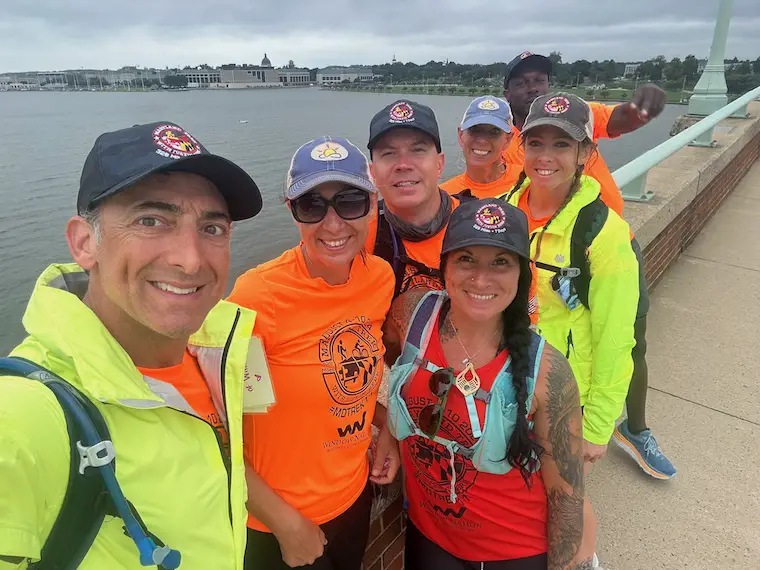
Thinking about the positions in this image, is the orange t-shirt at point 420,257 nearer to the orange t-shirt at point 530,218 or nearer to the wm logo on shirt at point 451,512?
the orange t-shirt at point 530,218

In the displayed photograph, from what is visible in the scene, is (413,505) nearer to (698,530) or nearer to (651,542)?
(651,542)

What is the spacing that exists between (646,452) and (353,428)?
2.01 metres

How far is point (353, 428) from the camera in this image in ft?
5.61

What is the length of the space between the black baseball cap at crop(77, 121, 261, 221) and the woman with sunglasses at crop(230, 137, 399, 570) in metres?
0.52

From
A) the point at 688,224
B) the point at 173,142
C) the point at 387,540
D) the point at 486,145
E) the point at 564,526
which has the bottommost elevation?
the point at 387,540

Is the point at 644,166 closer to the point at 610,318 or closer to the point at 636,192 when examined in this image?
the point at 636,192

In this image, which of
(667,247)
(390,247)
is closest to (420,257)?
(390,247)

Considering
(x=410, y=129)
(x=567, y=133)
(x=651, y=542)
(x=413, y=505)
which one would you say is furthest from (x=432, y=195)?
(x=651, y=542)

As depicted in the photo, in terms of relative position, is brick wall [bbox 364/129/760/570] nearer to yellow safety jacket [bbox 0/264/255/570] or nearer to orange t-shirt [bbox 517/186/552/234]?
yellow safety jacket [bbox 0/264/255/570]

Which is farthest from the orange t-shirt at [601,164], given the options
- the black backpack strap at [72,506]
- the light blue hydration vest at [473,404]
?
the black backpack strap at [72,506]

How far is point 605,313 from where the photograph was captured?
204 centimetres

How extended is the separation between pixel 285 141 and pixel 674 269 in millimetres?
27845

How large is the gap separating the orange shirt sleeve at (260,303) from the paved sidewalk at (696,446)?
1.99m

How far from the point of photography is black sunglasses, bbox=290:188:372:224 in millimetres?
1692
